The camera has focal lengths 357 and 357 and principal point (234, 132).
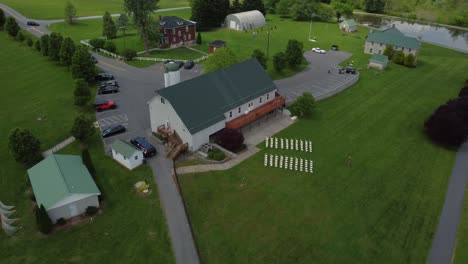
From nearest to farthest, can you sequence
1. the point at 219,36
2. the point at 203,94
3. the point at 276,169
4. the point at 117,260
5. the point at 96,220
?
1. the point at 117,260
2. the point at 96,220
3. the point at 276,169
4. the point at 203,94
5. the point at 219,36

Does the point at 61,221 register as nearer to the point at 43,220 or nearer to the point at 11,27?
the point at 43,220

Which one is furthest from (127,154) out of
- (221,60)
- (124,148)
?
(221,60)

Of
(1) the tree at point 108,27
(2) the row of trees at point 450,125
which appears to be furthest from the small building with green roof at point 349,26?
(1) the tree at point 108,27

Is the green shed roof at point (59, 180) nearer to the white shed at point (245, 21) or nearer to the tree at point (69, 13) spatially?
the white shed at point (245, 21)

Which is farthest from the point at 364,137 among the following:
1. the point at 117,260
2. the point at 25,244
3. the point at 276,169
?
the point at 25,244

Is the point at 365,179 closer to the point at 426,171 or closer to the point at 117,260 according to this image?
the point at 426,171
